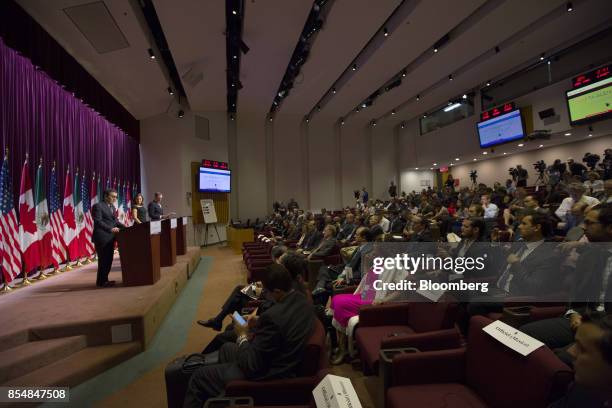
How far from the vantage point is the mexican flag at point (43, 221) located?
4.39 metres

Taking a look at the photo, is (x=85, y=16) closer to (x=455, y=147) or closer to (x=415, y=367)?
(x=415, y=367)

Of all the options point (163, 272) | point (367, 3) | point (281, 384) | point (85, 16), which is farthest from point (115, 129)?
point (281, 384)

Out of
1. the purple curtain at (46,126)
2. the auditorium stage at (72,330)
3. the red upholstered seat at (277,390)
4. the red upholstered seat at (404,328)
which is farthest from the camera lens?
the purple curtain at (46,126)

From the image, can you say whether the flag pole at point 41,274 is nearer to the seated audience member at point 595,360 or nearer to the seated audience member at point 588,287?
the seated audience member at point 588,287

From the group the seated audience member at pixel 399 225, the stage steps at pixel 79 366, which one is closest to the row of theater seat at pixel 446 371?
the stage steps at pixel 79 366

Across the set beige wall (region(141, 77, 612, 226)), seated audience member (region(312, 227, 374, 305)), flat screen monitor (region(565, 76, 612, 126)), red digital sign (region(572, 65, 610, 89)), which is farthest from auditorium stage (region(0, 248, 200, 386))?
red digital sign (region(572, 65, 610, 89))

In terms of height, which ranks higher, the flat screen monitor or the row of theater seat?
the flat screen monitor

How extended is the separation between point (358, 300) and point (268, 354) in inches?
49.1

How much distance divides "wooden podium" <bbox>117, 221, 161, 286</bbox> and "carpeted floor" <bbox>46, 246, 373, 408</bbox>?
1.82 ft

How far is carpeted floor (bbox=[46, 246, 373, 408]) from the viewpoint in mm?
2113

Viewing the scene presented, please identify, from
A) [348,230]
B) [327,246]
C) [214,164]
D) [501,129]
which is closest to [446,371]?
[327,246]

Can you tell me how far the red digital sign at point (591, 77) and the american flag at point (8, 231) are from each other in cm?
1070

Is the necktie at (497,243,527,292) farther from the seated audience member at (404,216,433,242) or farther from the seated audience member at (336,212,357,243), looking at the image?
the seated audience member at (336,212,357,243)

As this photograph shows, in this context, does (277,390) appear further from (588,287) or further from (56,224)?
(56,224)
